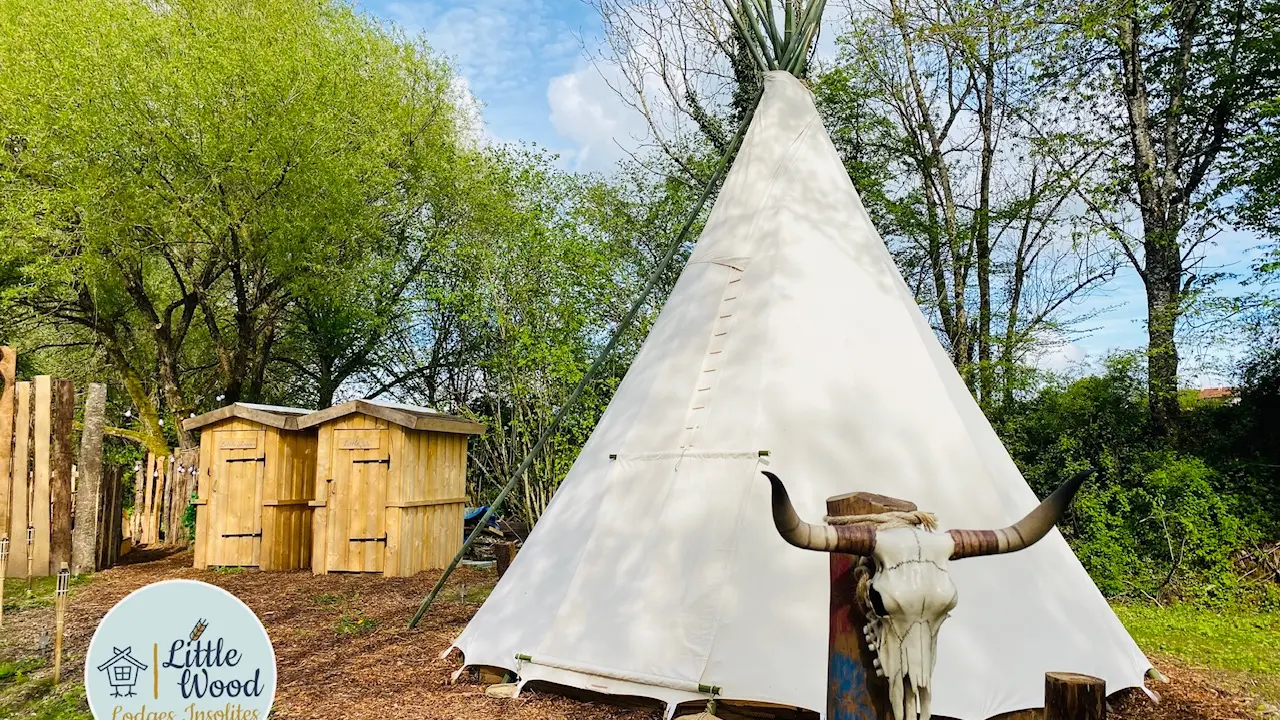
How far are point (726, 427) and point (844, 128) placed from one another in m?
11.1

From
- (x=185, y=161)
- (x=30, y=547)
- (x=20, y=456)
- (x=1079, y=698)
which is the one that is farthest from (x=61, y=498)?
(x=1079, y=698)

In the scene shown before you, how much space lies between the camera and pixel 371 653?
5766mm

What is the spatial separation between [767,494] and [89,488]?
8.68m

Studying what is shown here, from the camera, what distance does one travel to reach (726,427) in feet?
15.4

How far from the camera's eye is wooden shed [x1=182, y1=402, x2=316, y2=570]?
32.6 feet

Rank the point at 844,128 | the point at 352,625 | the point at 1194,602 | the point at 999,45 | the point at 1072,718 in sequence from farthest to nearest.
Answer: the point at 844,128, the point at 999,45, the point at 1194,602, the point at 352,625, the point at 1072,718

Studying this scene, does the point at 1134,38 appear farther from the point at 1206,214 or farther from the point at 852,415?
the point at 852,415

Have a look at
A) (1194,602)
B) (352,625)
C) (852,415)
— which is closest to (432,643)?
(352,625)

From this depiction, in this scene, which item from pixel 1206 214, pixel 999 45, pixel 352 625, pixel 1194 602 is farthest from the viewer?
pixel 999 45

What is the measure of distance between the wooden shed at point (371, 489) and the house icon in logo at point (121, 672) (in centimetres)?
685

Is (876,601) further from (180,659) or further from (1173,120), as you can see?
(1173,120)

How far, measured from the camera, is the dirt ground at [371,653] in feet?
14.4

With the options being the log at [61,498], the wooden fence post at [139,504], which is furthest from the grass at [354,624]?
the wooden fence post at [139,504]

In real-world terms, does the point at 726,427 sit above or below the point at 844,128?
below
